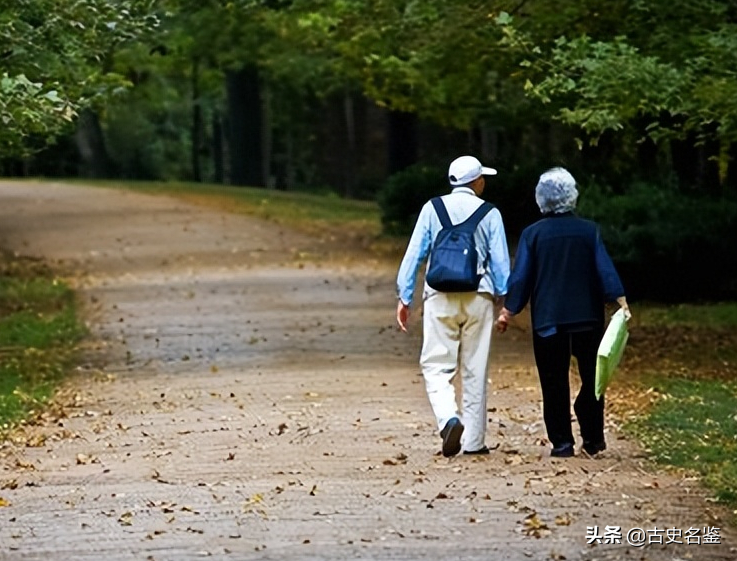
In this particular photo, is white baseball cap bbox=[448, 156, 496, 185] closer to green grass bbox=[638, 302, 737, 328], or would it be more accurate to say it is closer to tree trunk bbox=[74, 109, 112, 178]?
green grass bbox=[638, 302, 737, 328]

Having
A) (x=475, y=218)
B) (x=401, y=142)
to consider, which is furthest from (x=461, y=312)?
(x=401, y=142)

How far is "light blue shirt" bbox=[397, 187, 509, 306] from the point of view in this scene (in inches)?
405

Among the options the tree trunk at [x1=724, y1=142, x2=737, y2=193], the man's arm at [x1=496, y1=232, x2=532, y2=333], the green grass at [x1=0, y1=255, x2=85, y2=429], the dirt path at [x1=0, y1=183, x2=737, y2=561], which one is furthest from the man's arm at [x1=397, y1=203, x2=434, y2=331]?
the tree trunk at [x1=724, y1=142, x2=737, y2=193]

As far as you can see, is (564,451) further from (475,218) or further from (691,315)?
(691,315)

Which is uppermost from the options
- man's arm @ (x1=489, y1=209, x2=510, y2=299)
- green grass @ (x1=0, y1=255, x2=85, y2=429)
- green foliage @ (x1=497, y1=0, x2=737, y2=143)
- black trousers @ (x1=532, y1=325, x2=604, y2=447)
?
green foliage @ (x1=497, y1=0, x2=737, y2=143)

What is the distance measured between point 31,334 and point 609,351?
33.6ft

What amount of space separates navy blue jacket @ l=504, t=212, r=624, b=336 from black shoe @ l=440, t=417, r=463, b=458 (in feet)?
2.38

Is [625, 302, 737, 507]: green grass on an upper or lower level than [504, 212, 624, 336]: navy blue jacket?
lower

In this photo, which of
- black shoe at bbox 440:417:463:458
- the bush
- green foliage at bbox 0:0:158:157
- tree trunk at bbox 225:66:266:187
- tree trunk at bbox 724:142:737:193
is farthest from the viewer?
tree trunk at bbox 225:66:266:187

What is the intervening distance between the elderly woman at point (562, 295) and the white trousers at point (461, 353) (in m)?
0.19

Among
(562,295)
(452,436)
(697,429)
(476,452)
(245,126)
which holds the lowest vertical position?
(697,429)

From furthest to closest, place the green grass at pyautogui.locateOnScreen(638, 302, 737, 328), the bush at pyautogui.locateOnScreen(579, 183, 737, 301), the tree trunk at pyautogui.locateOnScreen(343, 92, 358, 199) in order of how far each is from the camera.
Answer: the tree trunk at pyautogui.locateOnScreen(343, 92, 358, 199) → the bush at pyautogui.locateOnScreen(579, 183, 737, 301) → the green grass at pyautogui.locateOnScreen(638, 302, 737, 328)

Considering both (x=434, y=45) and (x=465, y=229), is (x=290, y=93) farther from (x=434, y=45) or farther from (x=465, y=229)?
(x=465, y=229)

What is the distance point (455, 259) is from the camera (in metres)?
10.1
